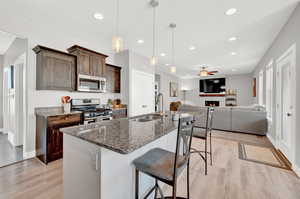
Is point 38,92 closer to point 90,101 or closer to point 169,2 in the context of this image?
point 90,101

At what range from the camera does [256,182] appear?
6.45ft

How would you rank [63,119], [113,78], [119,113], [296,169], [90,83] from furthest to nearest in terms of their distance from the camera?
[113,78] → [119,113] → [90,83] → [63,119] → [296,169]

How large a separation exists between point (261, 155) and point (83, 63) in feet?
15.2

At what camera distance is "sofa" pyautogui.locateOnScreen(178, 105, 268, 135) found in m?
4.31

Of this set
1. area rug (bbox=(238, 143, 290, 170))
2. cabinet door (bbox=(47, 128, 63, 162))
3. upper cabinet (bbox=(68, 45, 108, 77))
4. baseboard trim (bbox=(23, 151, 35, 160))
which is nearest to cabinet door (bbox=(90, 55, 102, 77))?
upper cabinet (bbox=(68, 45, 108, 77))

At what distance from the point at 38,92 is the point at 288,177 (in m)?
4.90

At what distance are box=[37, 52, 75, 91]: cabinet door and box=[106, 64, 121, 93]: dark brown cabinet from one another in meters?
1.09

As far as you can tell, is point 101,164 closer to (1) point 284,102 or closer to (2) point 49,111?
(2) point 49,111

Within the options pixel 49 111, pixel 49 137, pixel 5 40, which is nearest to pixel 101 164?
pixel 49 137

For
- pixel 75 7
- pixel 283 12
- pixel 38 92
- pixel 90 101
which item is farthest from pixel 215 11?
pixel 38 92

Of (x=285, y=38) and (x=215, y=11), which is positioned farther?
(x=285, y=38)

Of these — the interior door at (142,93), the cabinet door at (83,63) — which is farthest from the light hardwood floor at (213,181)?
the interior door at (142,93)

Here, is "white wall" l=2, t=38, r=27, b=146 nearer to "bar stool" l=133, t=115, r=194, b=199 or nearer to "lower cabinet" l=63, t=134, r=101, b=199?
"lower cabinet" l=63, t=134, r=101, b=199

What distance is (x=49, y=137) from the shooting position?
96.9 inches
